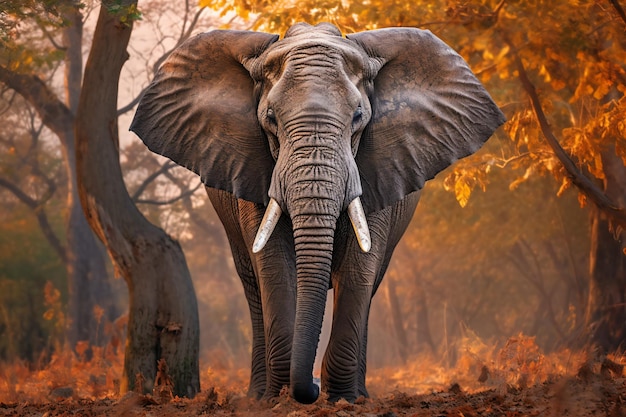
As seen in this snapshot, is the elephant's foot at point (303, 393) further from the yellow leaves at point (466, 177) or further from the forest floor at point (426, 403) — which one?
the yellow leaves at point (466, 177)

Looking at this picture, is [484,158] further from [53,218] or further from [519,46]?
[53,218]

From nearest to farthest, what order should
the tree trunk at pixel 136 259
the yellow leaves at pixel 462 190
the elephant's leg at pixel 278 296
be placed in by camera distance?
the elephant's leg at pixel 278 296 < the tree trunk at pixel 136 259 < the yellow leaves at pixel 462 190


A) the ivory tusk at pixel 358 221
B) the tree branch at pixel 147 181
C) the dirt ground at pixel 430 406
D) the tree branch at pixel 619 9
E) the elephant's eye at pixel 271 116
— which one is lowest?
the dirt ground at pixel 430 406

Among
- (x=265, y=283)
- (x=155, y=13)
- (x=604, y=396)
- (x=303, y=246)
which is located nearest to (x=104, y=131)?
(x=265, y=283)

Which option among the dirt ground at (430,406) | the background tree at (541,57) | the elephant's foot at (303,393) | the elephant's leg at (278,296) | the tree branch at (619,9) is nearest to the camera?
the dirt ground at (430,406)

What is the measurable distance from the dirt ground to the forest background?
388cm

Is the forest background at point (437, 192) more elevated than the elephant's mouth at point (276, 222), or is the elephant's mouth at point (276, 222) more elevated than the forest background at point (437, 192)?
the forest background at point (437, 192)

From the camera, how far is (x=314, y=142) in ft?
22.8

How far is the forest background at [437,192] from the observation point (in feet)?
42.1

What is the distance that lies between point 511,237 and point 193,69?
20190 mm

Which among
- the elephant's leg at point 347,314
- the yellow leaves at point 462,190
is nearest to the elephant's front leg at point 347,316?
the elephant's leg at point 347,314

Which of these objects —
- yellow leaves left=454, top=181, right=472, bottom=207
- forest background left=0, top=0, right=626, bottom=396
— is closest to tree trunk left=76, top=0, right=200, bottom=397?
forest background left=0, top=0, right=626, bottom=396

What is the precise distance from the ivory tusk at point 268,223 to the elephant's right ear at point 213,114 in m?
0.47

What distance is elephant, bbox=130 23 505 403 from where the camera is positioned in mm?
6996
